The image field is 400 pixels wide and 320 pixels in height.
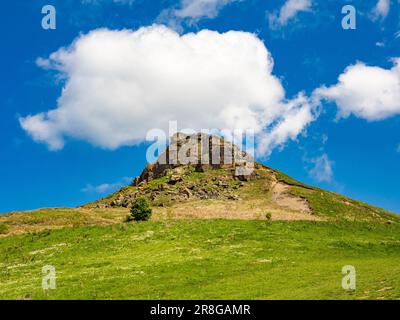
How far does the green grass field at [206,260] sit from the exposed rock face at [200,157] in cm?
6234

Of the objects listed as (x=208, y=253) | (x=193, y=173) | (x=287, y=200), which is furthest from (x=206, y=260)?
(x=193, y=173)

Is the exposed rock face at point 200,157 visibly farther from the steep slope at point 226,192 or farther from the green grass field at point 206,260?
the green grass field at point 206,260

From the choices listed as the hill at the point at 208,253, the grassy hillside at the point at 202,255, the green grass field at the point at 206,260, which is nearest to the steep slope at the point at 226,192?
the hill at the point at 208,253

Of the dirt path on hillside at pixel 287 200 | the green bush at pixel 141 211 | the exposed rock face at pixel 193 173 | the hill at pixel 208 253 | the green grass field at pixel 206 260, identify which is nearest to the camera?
the green grass field at pixel 206 260

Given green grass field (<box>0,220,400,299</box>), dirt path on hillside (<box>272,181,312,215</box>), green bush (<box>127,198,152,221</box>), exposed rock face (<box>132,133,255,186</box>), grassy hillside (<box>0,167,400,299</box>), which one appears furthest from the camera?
exposed rock face (<box>132,133,255,186</box>)

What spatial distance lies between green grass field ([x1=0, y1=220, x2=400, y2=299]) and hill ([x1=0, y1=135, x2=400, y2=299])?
4.3 inches

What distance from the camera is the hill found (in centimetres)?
3259

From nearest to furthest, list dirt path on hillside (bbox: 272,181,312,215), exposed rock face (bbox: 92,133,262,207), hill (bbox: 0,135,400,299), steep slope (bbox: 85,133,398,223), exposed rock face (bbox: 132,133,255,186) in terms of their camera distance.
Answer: hill (bbox: 0,135,400,299) < steep slope (bbox: 85,133,398,223) < dirt path on hillside (bbox: 272,181,312,215) < exposed rock face (bbox: 92,133,262,207) < exposed rock face (bbox: 132,133,255,186)

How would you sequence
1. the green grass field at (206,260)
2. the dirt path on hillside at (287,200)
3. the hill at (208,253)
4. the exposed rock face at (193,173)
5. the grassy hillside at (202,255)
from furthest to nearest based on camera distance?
1. the exposed rock face at (193,173)
2. the dirt path on hillside at (287,200)
3. the hill at (208,253)
4. the grassy hillside at (202,255)
5. the green grass field at (206,260)

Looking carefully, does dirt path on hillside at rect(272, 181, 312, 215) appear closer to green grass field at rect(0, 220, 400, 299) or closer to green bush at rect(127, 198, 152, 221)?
green grass field at rect(0, 220, 400, 299)

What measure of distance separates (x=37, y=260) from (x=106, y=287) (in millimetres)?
17239

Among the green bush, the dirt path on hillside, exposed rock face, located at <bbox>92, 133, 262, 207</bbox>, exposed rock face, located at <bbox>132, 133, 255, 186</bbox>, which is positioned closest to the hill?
the dirt path on hillside

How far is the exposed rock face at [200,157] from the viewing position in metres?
130
